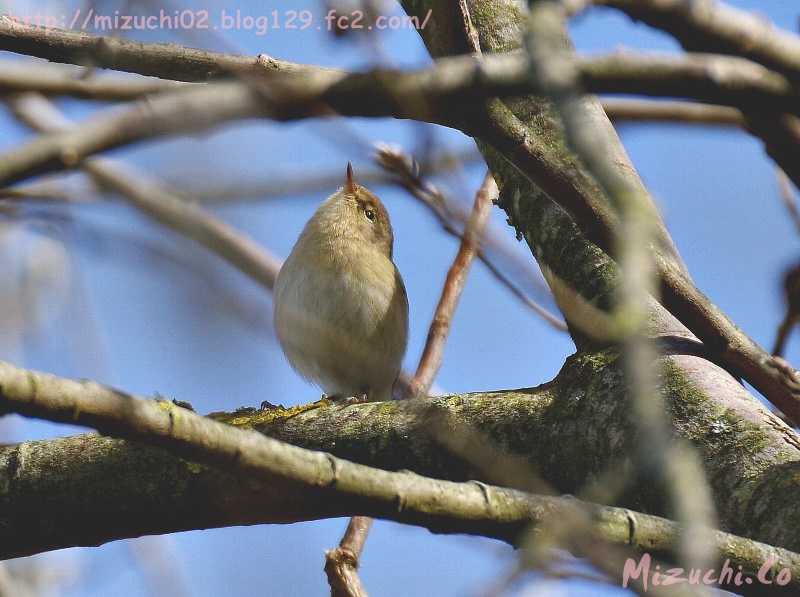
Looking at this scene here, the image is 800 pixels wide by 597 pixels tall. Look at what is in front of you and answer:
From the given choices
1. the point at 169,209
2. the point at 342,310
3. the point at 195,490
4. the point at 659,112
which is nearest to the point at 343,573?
the point at 195,490

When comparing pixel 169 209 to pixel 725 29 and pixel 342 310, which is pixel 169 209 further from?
pixel 342 310

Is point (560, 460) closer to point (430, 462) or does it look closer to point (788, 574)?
point (430, 462)

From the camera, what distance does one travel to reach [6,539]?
2838mm

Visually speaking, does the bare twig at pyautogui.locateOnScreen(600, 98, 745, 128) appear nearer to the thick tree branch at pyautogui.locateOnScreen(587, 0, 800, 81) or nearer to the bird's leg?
the bird's leg

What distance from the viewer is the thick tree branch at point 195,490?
168 centimetres

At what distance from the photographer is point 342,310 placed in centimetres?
499

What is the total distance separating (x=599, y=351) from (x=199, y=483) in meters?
1.30

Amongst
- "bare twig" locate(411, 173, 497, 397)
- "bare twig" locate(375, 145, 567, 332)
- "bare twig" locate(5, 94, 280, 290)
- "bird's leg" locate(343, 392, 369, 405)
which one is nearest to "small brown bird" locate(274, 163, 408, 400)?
"bird's leg" locate(343, 392, 369, 405)

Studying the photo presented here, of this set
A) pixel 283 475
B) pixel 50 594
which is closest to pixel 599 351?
pixel 283 475

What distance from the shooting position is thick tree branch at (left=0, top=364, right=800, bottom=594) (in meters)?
1.68

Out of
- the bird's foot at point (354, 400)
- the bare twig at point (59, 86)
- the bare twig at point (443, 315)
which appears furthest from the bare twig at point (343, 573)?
the bare twig at point (59, 86)

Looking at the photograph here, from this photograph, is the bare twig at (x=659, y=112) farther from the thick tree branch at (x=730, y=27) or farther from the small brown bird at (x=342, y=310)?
the thick tree branch at (x=730, y=27)

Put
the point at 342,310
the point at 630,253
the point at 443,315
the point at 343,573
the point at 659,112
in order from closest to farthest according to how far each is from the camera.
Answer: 1. the point at 630,253
2. the point at 343,573
3. the point at 443,315
4. the point at 659,112
5. the point at 342,310

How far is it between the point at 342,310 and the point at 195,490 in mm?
2275
